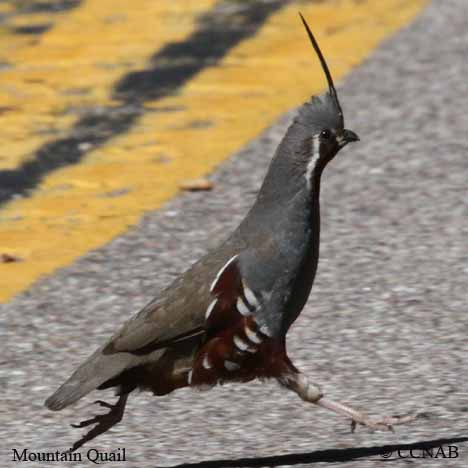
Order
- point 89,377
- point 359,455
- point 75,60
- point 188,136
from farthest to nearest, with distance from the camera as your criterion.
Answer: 1. point 75,60
2. point 188,136
3. point 359,455
4. point 89,377

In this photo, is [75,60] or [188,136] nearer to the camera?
[188,136]

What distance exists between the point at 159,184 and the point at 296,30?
2.31 m

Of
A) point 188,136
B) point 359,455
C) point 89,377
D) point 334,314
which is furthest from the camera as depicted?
point 188,136

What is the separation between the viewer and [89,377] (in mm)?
4102

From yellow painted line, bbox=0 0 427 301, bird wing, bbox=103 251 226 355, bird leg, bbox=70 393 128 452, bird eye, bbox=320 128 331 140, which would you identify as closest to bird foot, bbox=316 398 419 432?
bird wing, bbox=103 251 226 355

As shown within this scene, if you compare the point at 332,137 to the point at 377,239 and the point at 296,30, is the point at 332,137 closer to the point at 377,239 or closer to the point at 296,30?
the point at 377,239

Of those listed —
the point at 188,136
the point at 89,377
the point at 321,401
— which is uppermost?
the point at 89,377

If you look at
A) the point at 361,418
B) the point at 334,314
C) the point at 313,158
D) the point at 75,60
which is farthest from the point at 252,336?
the point at 75,60

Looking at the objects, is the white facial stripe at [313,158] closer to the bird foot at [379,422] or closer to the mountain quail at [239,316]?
the mountain quail at [239,316]

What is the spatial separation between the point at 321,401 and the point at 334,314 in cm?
100

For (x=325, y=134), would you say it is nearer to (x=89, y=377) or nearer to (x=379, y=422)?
(x=379, y=422)

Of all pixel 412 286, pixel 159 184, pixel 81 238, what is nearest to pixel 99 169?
pixel 159 184

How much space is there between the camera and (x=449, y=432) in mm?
4293

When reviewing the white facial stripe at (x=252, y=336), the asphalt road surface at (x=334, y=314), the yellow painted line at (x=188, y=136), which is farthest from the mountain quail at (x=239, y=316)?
the yellow painted line at (x=188, y=136)
